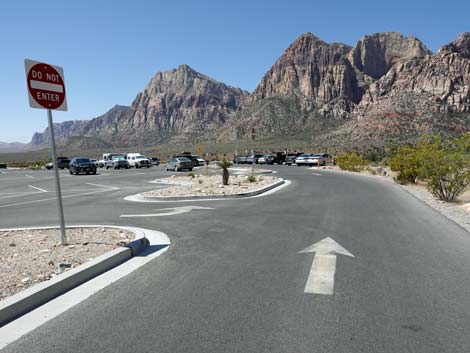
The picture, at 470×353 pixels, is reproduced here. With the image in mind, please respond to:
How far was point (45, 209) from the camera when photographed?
13281mm

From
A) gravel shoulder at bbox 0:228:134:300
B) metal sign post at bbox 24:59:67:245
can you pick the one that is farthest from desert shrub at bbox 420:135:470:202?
metal sign post at bbox 24:59:67:245

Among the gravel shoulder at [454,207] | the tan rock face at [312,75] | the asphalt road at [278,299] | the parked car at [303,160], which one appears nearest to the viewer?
the asphalt road at [278,299]

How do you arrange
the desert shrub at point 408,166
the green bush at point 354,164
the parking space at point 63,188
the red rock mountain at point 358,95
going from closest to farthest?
the parking space at point 63,188 → the desert shrub at point 408,166 → the green bush at point 354,164 → the red rock mountain at point 358,95

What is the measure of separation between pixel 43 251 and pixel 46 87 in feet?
9.55

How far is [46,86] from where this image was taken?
634 centimetres

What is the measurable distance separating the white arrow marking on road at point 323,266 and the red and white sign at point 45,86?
5.21 m

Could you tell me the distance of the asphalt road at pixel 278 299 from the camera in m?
3.46

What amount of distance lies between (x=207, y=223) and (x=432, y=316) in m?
6.13

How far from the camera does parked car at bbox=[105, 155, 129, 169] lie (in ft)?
160

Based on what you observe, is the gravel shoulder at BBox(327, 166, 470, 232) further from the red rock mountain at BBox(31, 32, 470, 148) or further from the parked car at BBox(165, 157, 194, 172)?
the red rock mountain at BBox(31, 32, 470, 148)

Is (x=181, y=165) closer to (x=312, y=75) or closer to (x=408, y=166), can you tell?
(x=408, y=166)

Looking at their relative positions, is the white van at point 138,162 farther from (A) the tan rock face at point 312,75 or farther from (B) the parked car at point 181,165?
(A) the tan rock face at point 312,75

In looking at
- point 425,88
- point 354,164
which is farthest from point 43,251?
point 425,88

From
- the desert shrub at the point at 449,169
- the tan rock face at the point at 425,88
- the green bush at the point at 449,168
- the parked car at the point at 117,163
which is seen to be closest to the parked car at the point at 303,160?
the parked car at the point at 117,163
